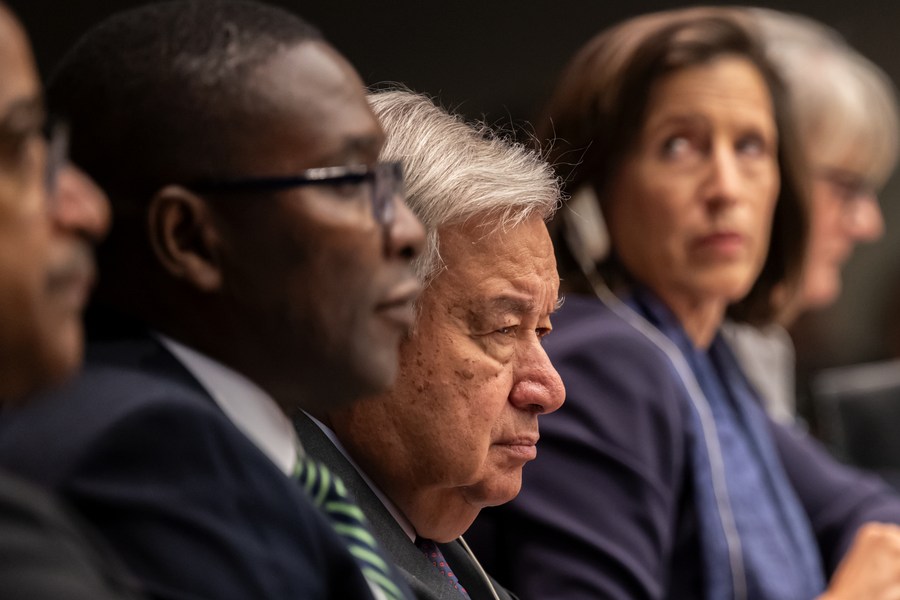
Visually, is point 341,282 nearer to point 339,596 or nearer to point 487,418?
point 339,596

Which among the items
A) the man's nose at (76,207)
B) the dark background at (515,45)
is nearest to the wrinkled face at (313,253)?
the man's nose at (76,207)

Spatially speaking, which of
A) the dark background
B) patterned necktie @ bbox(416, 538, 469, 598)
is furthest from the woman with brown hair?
the dark background

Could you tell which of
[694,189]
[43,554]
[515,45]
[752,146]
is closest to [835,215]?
[515,45]

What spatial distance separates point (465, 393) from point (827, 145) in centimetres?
218

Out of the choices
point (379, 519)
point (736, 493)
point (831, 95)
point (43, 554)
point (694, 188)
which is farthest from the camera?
point (831, 95)

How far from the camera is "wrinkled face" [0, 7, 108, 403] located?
2.50ft

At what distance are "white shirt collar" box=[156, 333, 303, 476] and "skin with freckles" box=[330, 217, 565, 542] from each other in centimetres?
39

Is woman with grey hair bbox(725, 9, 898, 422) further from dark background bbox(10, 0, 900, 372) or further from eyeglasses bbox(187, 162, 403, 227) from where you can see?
eyeglasses bbox(187, 162, 403, 227)

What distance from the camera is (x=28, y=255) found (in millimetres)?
767

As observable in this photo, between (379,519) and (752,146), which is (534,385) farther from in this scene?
(752,146)

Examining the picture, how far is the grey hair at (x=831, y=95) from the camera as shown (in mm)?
3246

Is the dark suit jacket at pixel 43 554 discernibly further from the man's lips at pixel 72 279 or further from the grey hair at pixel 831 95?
the grey hair at pixel 831 95

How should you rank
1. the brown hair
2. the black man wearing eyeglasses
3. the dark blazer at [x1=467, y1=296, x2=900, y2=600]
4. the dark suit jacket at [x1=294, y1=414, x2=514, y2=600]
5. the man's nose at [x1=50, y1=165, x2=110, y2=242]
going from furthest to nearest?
the brown hair → the dark blazer at [x1=467, y1=296, x2=900, y2=600] → the dark suit jacket at [x1=294, y1=414, x2=514, y2=600] → the black man wearing eyeglasses → the man's nose at [x1=50, y1=165, x2=110, y2=242]

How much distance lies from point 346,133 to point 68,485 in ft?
1.02
